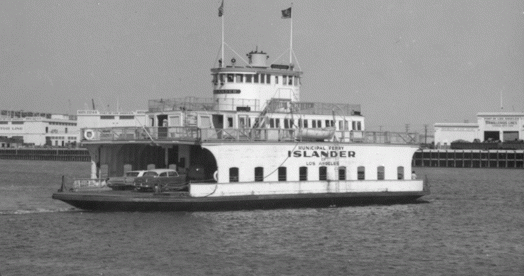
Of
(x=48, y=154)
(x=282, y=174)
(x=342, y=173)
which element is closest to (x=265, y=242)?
(x=282, y=174)

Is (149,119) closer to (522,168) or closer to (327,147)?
(327,147)

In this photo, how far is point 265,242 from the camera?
3238 centimetres

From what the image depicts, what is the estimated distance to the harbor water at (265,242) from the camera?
91.9 feet

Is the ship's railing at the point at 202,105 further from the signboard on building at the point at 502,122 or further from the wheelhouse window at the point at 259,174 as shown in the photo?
the signboard on building at the point at 502,122

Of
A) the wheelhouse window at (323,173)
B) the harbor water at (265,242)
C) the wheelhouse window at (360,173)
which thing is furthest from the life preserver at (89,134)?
the wheelhouse window at (360,173)

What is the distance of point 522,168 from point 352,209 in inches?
2443

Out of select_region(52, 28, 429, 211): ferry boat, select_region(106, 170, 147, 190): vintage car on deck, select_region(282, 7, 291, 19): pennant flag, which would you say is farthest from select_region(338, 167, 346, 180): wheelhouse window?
select_region(282, 7, 291, 19): pennant flag

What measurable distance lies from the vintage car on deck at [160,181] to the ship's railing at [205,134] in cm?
167

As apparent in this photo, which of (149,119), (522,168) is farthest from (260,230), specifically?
(522,168)

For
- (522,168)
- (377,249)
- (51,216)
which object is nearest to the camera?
(377,249)

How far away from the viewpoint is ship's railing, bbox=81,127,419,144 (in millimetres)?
39531

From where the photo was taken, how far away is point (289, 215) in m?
39.7

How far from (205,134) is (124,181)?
15.6ft

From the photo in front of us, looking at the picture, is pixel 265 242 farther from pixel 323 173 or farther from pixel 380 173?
pixel 380 173
